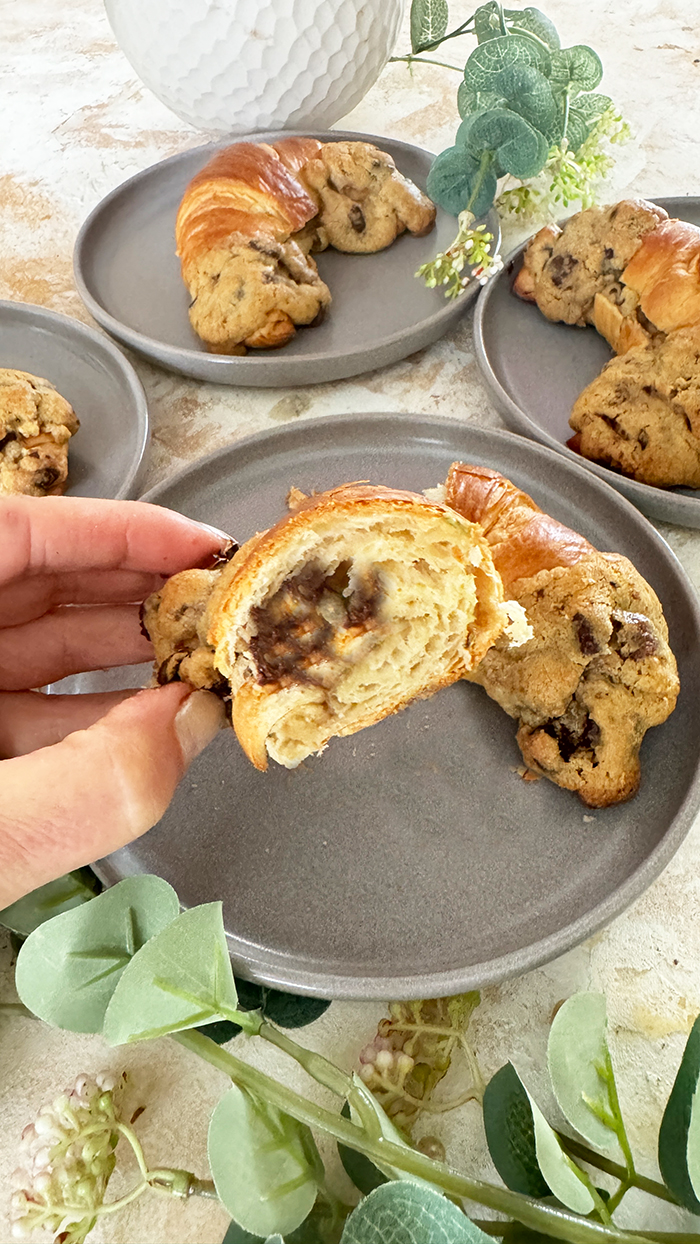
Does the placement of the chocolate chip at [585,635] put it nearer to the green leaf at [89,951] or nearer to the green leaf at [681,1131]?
the green leaf at [681,1131]

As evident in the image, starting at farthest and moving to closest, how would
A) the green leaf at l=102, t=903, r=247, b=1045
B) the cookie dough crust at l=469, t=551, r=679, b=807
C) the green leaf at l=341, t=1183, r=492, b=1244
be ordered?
1. the cookie dough crust at l=469, t=551, r=679, b=807
2. the green leaf at l=102, t=903, r=247, b=1045
3. the green leaf at l=341, t=1183, r=492, b=1244

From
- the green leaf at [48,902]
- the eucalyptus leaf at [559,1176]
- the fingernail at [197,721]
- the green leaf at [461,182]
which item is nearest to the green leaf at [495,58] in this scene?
the green leaf at [461,182]

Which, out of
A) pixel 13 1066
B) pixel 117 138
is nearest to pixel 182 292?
pixel 117 138

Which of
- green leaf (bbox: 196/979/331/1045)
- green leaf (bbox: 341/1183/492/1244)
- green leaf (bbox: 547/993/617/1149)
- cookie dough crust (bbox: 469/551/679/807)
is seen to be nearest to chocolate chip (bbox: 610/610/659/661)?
cookie dough crust (bbox: 469/551/679/807)

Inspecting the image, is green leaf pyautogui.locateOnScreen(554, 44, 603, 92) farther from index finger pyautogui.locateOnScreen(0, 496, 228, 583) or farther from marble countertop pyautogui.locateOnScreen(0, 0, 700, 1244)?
index finger pyautogui.locateOnScreen(0, 496, 228, 583)

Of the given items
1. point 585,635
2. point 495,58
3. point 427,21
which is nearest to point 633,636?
point 585,635

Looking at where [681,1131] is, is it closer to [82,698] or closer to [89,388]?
[82,698]

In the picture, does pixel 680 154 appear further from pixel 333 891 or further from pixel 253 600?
pixel 333 891
